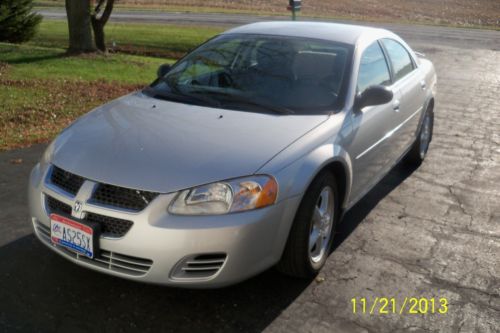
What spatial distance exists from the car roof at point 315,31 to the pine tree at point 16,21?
1246cm

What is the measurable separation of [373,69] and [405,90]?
684 millimetres

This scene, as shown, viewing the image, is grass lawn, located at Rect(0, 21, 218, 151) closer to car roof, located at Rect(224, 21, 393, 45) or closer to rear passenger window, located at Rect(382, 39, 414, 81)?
car roof, located at Rect(224, 21, 393, 45)

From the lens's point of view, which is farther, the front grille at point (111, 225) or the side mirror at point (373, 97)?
the side mirror at point (373, 97)

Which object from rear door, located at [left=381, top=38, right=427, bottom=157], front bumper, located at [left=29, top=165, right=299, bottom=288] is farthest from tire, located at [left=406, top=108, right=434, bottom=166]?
front bumper, located at [left=29, top=165, right=299, bottom=288]

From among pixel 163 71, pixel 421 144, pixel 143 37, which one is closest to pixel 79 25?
pixel 143 37

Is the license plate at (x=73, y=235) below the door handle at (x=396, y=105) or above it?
below

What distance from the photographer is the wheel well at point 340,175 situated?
12.2ft

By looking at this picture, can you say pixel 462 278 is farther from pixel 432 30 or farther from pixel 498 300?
pixel 432 30

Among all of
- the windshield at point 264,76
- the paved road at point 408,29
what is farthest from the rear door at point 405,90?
the paved road at point 408,29

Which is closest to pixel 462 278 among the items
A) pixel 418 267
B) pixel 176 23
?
pixel 418 267

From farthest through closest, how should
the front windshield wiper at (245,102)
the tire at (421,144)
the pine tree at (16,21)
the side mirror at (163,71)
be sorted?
the pine tree at (16,21)
the tire at (421,144)
the side mirror at (163,71)
the front windshield wiper at (245,102)

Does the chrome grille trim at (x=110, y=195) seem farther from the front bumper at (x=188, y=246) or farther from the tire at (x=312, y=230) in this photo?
the tire at (x=312, y=230)

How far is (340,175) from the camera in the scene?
12.7 ft

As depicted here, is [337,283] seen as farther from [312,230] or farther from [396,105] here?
[396,105]
